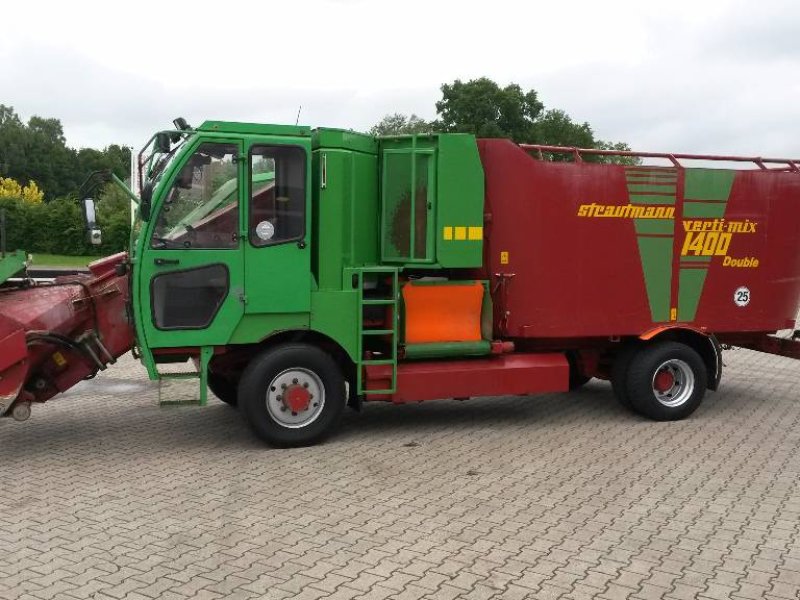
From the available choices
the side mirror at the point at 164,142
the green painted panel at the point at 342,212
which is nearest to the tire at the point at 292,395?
the green painted panel at the point at 342,212

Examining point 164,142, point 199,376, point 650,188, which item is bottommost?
point 199,376

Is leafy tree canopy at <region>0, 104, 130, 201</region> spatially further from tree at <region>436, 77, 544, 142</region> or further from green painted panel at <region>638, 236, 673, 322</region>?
green painted panel at <region>638, 236, 673, 322</region>

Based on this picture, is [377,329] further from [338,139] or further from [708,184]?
[708,184]

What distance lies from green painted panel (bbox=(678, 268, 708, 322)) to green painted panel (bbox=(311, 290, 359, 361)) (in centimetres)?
347

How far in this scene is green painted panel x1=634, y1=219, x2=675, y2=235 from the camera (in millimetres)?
8117

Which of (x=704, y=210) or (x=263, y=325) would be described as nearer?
(x=263, y=325)

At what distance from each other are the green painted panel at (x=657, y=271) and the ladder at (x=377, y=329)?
265 centimetres

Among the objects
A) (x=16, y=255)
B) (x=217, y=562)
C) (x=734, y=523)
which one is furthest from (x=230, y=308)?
(x=734, y=523)

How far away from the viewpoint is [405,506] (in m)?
5.66

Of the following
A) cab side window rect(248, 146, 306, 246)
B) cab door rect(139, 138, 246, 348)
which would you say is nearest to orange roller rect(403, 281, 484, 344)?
cab side window rect(248, 146, 306, 246)

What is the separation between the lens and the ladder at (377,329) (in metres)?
7.29

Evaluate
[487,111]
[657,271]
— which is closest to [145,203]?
[657,271]

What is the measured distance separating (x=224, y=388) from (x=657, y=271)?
4641 mm

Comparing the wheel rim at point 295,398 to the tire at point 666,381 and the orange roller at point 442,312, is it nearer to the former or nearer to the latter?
the orange roller at point 442,312
